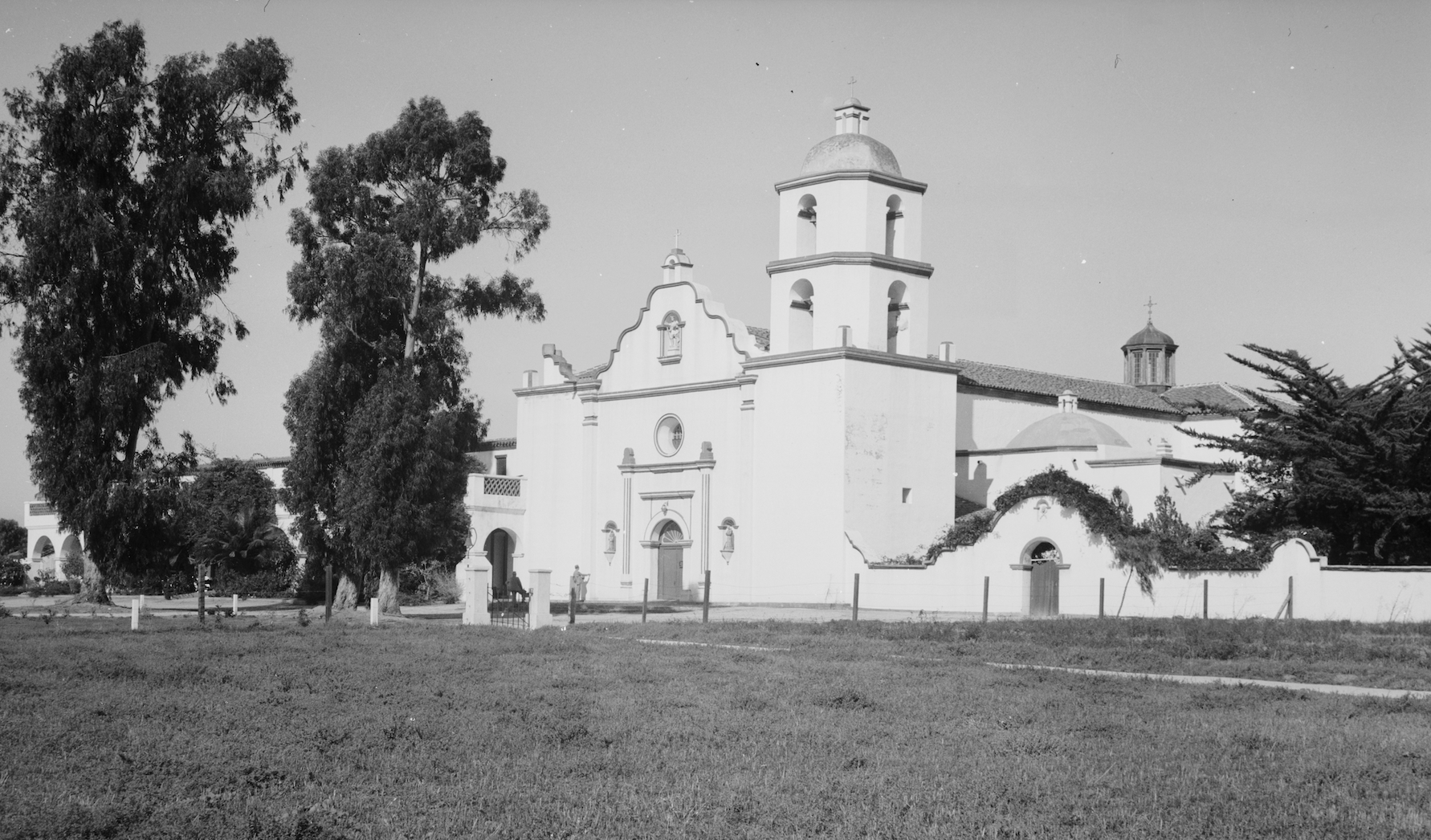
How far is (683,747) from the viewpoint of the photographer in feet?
36.1

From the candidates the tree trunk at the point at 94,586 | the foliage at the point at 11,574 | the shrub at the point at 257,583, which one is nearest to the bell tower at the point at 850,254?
the shrub at the point at 257,583

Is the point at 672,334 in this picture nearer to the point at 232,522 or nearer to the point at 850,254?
the point at 850,254

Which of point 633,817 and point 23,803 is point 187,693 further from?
point 633,817

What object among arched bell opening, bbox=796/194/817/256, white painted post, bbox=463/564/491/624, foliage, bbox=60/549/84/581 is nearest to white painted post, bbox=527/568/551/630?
white painted post, bbox=463/564/491/624

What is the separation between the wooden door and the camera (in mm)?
32219

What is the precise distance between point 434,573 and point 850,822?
112 feet

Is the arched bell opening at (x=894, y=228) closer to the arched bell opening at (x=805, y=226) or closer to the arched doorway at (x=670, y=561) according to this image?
the arched bell opening at (x=805, y=226)

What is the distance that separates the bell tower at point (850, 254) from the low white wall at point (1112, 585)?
6874 mm

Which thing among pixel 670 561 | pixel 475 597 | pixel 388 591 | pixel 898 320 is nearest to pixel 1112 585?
pixel 898 320

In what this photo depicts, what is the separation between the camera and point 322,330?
31.2 metres

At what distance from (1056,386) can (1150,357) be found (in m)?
16.6

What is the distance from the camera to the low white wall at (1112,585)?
90.5ft

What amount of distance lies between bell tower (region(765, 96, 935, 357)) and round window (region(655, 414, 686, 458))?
13.3 ft

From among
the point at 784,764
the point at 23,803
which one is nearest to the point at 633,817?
the point at 784,764
